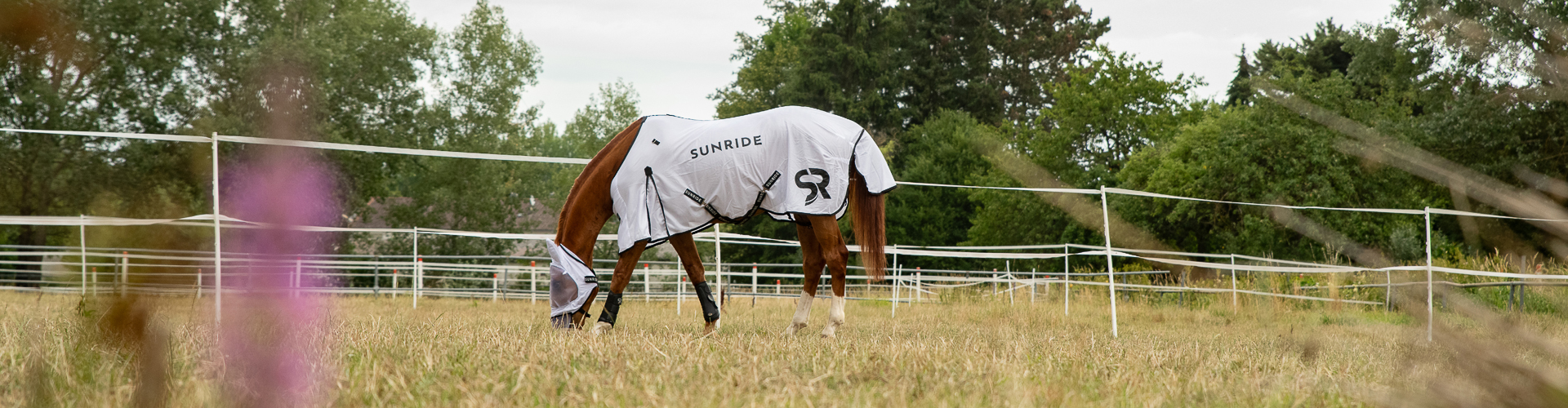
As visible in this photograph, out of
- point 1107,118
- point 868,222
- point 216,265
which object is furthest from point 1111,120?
point 216,265

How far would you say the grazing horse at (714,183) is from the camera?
5.31m

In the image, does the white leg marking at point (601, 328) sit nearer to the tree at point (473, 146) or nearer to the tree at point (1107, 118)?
the tree at point (473, 146)

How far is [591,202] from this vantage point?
5.56 m

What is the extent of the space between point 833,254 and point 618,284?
1.16 meters

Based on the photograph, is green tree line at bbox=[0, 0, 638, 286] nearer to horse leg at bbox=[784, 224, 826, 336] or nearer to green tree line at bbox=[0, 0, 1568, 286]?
green tree line at bbox=[0, 0, 1568, 286]

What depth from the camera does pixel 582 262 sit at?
5.30 meters

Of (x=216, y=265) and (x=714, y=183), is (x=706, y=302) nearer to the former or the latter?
(x=714, y=183)

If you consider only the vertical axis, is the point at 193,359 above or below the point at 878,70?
below

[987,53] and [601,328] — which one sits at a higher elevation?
[987,53]

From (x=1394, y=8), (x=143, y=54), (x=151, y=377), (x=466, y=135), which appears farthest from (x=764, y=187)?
(x=466, y=135)

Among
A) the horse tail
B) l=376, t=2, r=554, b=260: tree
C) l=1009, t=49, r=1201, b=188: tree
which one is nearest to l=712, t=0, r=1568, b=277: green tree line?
l=1009, t=49, r=1201, b=188: tree

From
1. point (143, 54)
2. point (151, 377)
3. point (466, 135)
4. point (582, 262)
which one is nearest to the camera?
point (151, 377)

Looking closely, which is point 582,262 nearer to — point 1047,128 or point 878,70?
point 878,70

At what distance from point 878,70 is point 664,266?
993 cm
